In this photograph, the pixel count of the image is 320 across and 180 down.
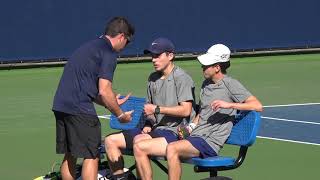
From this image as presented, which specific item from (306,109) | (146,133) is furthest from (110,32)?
(306,109)

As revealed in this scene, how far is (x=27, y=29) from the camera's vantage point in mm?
18000

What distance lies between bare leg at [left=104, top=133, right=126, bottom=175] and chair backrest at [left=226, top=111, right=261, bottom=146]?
0.91 metres

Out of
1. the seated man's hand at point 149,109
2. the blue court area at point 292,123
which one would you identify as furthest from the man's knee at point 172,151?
the blue court area at point 292,123

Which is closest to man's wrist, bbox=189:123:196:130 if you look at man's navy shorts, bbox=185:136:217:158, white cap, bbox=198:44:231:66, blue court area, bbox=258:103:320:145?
man's navy shorts, bbox=185:136:217:158

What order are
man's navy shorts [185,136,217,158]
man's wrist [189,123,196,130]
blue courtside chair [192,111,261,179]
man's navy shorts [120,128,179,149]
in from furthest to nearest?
1. man's wrist [189,123,196,130]
2. man's navy shorts [120,128,179,149]
3. man's navy shorts [185,136,217,158]
4. blue courtside chair [192,111,261,179]

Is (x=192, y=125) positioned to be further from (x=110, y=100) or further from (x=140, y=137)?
(x=110, y=100)

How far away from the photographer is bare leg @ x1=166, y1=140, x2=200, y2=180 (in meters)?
6.80

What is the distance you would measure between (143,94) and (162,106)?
22.4 ft

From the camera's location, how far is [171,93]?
734cm

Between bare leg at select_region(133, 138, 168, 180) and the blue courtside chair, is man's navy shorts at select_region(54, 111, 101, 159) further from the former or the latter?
the blue courtside chair

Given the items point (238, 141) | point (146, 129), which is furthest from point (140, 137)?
point (238, 141)

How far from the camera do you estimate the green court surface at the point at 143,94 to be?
8852mm

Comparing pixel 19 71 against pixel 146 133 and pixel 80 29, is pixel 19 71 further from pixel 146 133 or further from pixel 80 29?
pixel 146 133

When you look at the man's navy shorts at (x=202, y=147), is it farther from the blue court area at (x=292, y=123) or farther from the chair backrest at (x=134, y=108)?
the blue court area at (x=292, y=123)
